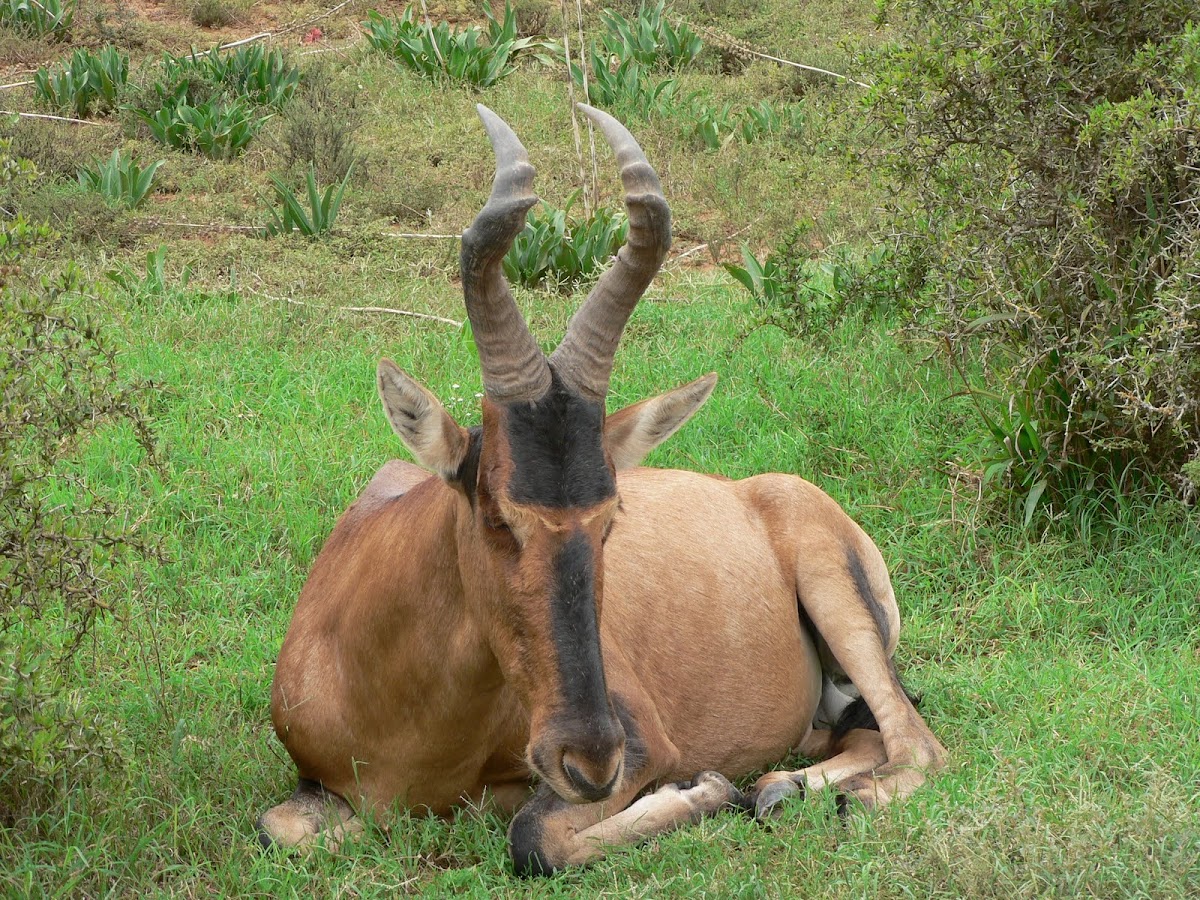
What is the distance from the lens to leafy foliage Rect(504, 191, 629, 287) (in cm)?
989

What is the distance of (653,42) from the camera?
1603 centimetres

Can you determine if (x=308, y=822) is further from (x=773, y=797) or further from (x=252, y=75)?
(x=252, y=75)

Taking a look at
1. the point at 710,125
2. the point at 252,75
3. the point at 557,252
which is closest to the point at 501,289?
the point at 557,252

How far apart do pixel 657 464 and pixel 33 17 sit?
1212cm

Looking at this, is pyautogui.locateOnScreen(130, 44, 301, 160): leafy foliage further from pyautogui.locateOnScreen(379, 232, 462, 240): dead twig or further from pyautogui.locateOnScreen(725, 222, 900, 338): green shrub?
pyautogui.locateOnScreen(725, 222, 900, 338): green shrub

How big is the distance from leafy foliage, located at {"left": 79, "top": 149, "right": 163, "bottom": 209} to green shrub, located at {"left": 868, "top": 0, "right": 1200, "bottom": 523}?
21.3 feet

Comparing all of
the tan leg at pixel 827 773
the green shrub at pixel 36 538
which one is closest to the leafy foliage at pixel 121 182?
the green shrub at pixel 36 538

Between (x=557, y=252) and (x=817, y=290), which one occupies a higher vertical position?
(x=817, y=290)

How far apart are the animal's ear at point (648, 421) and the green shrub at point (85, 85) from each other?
1116cm

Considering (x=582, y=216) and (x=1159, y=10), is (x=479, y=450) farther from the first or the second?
(x=582, y=216)

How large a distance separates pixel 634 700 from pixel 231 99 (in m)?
10.8

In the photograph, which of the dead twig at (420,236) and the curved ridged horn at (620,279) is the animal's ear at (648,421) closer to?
the curved ridged horn at (620,279)

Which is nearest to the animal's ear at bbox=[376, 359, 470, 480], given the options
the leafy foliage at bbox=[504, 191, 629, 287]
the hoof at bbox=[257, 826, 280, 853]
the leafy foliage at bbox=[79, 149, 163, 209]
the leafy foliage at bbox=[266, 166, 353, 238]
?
the hoof at bbox=[257, 826, 280, 853]

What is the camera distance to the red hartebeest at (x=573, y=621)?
385 centimetres
